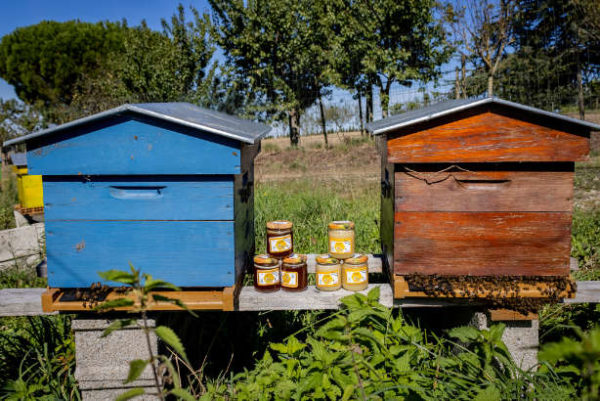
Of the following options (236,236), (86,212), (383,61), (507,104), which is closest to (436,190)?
(507,104)

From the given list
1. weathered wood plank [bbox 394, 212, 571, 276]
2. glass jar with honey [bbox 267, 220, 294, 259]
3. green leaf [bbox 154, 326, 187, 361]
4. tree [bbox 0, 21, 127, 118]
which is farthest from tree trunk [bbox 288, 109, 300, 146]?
tree [bbox 0, 21, 127, 118]

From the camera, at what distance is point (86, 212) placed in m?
1.78

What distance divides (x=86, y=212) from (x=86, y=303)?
0.40 meters

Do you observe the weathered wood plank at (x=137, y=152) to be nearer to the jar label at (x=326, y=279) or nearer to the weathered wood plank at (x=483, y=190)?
the jar label at (x=326, y=279)

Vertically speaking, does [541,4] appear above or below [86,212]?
above

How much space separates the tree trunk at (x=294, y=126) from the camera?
9.62 meters

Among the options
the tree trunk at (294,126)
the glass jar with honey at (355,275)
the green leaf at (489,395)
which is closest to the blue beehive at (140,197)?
the glass jar with honey at (355,275)

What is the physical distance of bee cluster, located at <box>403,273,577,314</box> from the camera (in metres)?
1.81

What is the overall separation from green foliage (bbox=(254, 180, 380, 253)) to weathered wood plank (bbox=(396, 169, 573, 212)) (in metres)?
1.99

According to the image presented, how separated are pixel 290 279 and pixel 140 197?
81cm

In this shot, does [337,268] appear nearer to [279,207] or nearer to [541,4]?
[279,207]

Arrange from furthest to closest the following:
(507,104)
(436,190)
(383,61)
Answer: (383,61)
(436,190)
(507,104)

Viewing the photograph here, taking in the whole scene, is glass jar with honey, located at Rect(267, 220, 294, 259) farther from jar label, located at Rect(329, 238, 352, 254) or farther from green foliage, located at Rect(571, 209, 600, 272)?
green foliage, located at Rect(571, 209, 600, 272)

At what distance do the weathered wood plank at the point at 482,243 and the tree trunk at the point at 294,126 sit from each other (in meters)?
7.59
